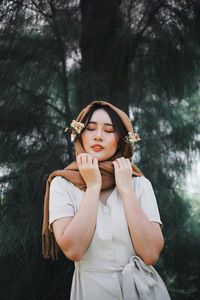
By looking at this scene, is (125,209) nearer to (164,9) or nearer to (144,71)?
(144,71)

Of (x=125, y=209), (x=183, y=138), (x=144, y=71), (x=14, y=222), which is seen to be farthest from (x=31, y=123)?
(x=125, y=209)

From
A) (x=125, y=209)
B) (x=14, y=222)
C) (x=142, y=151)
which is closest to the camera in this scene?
(x=125, y=209)

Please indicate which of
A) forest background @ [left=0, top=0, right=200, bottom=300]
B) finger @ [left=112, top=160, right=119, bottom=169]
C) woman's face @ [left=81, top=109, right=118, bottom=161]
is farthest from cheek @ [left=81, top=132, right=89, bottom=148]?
forest background @ [left=0, top=0, right=200, bottom=300]

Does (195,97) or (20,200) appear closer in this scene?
(20,200)

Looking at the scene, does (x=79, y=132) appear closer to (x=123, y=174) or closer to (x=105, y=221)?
(x=123, y=174)

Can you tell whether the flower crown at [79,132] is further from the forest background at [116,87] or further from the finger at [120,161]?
the forest background at [116,87]

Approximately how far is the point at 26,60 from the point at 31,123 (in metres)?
0.36

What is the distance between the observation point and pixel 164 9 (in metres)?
2.56

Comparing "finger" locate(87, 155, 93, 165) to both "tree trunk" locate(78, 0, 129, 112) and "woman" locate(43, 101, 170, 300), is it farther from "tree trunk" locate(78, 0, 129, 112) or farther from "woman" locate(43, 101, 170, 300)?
"tree trunk" locate(78, 0, 129, 112)

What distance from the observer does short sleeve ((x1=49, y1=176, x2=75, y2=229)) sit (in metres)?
1.59

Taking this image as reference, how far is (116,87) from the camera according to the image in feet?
8.45

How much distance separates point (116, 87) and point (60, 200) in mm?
1125

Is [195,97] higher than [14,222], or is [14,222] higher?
[195,97]

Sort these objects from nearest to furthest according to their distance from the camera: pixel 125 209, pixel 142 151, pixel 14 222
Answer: pixel 125 209, pixel 14 222, pixel 142 151
